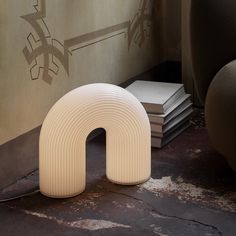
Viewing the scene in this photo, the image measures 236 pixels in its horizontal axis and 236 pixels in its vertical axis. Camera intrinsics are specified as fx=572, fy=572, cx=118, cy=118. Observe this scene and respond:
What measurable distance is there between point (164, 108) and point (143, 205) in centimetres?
54

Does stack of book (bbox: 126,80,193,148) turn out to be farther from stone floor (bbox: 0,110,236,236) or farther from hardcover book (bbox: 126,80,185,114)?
stone floor (bbox: 0,110,236,236)

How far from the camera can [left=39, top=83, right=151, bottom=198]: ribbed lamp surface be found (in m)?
1.72

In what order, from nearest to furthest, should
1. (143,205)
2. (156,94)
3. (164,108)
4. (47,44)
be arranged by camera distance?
(143,205) → (47,44) → (164,108) → (156,94)

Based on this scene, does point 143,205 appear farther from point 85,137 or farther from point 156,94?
point 156,94

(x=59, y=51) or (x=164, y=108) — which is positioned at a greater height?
(x=59, y=51)

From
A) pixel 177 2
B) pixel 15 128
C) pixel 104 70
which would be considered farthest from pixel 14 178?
pixel 177 2

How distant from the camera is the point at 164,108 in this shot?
2162 mm

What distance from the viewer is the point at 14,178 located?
189 cm

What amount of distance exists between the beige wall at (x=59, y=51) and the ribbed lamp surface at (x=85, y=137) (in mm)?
158

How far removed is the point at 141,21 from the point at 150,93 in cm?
43

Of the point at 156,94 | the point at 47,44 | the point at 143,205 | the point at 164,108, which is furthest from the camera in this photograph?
the point at 156,94

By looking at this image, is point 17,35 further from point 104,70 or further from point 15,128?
point 104,70

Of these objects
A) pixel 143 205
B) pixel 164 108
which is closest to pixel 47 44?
pixel 164 108

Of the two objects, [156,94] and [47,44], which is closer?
[47,44]
